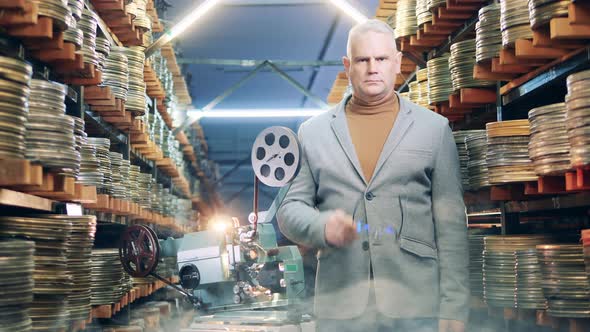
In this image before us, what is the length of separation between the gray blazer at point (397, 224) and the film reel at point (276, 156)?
4.55 ft

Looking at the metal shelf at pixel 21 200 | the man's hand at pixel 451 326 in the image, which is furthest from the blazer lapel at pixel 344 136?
the metal shelf at pixel 21 200

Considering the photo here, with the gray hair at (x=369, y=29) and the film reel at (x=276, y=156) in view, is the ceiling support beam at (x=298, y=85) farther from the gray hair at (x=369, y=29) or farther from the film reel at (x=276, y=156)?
the gray hair at (x=369, y=29)

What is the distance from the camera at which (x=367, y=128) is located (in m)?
3.84

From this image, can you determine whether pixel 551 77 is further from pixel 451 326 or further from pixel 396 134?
pixel 451 326

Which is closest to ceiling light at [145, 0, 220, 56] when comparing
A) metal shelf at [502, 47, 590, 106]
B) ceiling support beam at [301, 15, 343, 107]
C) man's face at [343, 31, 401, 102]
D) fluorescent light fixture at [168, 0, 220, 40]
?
fluorescent light fixture at [168, 0, 220, 40]

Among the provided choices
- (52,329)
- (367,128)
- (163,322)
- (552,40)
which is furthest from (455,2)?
(163,322)

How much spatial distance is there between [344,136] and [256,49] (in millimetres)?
18859

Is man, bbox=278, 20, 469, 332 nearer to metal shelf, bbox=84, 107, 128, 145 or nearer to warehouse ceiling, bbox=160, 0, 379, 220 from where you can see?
metal shelf, bbox=84, 107, 128, 145

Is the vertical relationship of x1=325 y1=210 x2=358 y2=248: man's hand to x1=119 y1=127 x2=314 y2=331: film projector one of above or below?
above

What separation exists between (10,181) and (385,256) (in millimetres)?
2451

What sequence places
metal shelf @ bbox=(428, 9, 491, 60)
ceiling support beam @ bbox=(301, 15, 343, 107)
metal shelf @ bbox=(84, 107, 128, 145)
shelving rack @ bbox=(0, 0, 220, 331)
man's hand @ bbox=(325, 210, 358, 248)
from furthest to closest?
ceiling support beam @ bbox=(301, 15, 343, 107) → metal shelf @ bbox=(84, 107, 128, 145) → metal shelf @ bbox=(428, 9, 491, 60) → shelving rack @ bbox=(0, 0, 220, 331) → man's hand @ bbox=(325, 210, 358, 248)

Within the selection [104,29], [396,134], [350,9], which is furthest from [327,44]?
[396,134]

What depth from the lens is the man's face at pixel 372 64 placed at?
3680mm

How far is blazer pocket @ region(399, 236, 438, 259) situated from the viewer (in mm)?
3615
